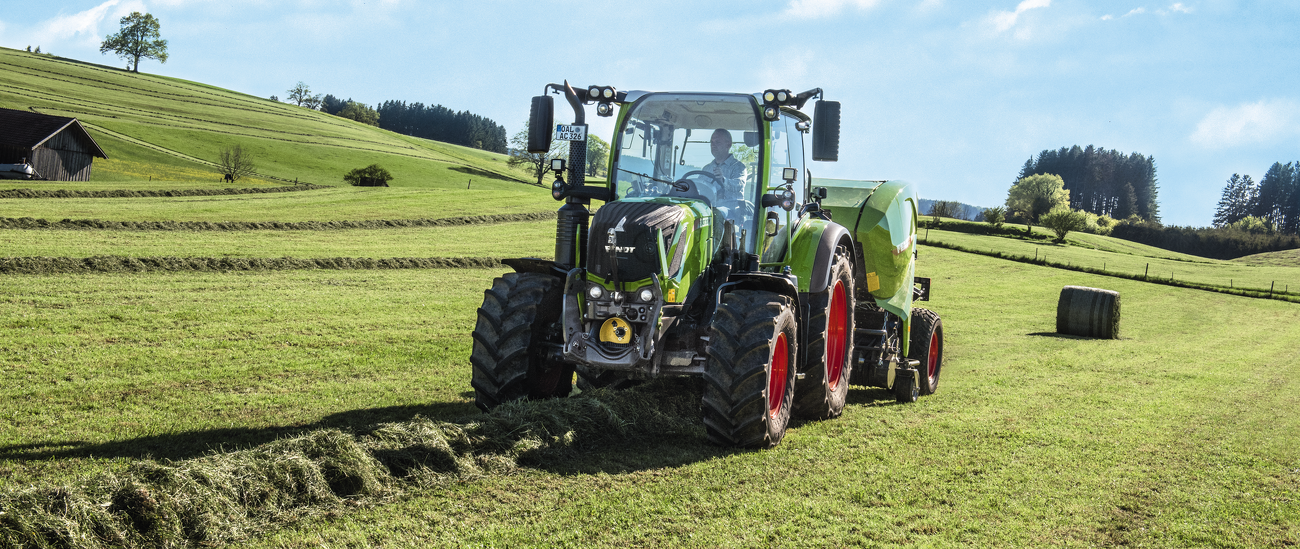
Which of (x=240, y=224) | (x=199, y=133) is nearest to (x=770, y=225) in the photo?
(x=240, y=224)

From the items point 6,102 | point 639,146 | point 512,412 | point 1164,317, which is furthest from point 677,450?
point 6,102

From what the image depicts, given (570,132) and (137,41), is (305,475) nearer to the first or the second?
(570,132)

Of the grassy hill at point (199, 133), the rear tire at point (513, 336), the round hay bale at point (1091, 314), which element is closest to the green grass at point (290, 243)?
the round hay bale at point (1091, 314)

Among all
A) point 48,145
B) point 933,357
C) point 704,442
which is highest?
point 48,145

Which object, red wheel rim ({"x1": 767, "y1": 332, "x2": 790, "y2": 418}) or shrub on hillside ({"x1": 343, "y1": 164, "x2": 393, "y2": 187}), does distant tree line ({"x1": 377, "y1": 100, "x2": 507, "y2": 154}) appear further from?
red wheel rim ({"x1": 767, "y1": 332, "x2": 790, "y2": 418})

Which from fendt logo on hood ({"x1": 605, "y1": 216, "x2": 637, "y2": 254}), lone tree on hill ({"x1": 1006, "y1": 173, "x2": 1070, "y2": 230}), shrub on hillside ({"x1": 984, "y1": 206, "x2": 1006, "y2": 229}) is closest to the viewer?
fendt logo on hood ({"x1": 605, "y1": 216, "x2": 637, "y2": 254})

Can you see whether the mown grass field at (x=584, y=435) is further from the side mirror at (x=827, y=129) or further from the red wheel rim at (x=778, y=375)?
the side mirror at (x=827, y=129)

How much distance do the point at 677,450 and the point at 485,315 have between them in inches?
74.9

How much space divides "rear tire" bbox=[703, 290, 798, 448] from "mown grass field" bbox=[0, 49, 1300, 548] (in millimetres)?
224

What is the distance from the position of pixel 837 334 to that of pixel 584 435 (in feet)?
10.7

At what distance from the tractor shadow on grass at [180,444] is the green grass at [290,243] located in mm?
14426

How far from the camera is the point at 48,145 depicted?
159ft

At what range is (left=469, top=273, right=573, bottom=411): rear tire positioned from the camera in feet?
23.8

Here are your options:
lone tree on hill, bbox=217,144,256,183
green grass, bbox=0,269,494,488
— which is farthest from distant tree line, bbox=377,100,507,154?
green grass, bbox=0,269,494,488
